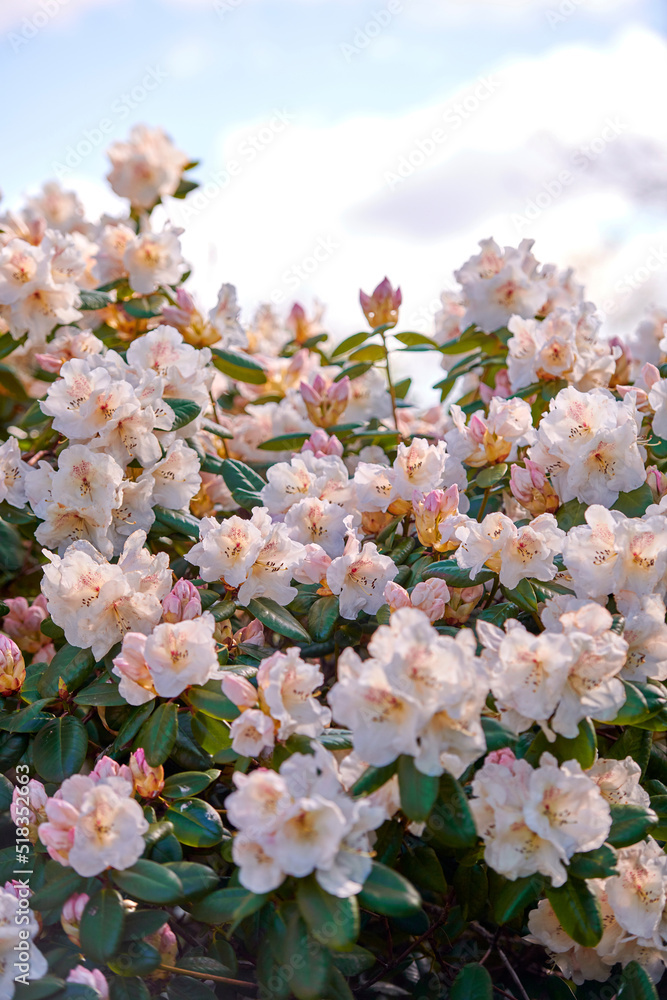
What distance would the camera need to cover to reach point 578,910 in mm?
1059

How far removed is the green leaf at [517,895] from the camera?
1.07 m

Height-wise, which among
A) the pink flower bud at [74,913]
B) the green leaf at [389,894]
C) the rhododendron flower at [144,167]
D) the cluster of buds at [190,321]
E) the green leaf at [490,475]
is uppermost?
the rhododendron flower at [144,167]

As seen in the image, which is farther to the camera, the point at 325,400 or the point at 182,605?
the point at 325,400

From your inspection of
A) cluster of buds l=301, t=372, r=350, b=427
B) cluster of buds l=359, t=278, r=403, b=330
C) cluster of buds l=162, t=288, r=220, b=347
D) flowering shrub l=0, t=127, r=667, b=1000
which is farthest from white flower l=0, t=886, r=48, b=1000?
cluster of buds l=359, t=278, r=403, b=330

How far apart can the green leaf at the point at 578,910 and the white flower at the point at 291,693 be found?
1.19 ft

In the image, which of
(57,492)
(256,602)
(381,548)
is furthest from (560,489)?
(57,492)

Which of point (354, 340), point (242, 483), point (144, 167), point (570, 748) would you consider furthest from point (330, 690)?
point (144, 167)

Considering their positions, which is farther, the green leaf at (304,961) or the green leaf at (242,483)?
the green leaf at (242,483)

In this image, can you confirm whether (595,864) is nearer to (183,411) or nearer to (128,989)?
(128,989)

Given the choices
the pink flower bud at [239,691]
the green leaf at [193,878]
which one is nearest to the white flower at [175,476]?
the pink flower bud at [239,691]

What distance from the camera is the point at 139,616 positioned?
130cm

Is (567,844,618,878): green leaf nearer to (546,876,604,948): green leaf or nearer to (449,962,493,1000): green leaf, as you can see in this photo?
(546,876,604,948): green leaf

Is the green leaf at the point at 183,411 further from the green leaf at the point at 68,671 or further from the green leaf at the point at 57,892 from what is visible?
the green leaf at the point at 57,892

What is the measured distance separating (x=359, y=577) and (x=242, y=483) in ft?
1.44
